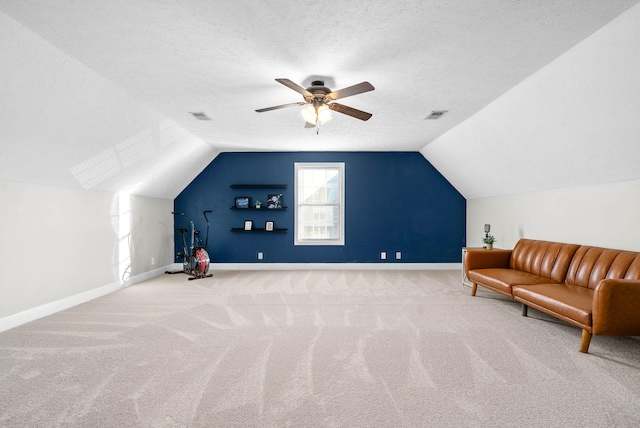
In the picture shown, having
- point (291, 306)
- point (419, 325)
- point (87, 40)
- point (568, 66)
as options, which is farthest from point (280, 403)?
point (568, 66)

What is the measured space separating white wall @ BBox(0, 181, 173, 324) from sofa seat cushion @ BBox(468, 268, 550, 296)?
5.48 metres

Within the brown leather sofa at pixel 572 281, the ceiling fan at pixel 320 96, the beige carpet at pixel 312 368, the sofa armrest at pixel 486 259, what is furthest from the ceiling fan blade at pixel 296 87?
the sofa armrest at pixel 486 259

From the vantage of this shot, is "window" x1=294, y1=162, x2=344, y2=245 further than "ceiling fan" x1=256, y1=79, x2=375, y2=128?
Yes

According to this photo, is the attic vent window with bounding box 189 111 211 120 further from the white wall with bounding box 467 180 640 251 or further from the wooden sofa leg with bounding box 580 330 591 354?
the white wall with bounding box 467 180 640 251

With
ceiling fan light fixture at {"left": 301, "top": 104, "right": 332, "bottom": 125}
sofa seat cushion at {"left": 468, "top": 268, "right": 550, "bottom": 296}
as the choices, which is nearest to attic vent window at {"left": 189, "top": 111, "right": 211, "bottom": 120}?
ceiling fan light fixture at {"left": 301, "top": 104, "right": 332, "bottom": 125}

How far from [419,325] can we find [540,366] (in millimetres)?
1180

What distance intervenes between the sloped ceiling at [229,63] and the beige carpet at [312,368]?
206cm

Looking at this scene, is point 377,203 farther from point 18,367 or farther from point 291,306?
point 18,367

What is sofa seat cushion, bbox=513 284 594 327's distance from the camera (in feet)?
9.42

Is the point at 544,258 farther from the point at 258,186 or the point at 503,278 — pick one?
the point at 258,186

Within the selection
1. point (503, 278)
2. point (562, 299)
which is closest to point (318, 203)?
point (503, 278)

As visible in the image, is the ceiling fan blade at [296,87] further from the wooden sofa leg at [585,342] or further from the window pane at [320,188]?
the window pane at [320,188]

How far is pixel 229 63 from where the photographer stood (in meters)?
3.06

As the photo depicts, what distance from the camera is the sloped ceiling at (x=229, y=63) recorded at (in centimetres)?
231
